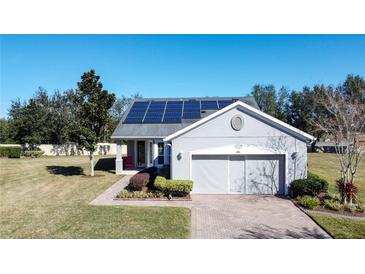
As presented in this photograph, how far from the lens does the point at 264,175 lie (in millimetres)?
15148

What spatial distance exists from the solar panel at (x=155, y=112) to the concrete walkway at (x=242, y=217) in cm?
831

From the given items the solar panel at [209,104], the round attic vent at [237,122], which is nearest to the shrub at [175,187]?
the round attic vent at [237,122]

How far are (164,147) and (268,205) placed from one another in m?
10.8

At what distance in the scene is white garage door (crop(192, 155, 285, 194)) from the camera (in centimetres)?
1509

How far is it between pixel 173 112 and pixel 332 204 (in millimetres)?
14470

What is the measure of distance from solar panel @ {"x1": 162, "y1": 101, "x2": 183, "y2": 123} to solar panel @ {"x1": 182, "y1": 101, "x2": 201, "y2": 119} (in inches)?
19.5

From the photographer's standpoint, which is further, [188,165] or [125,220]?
[188,165]

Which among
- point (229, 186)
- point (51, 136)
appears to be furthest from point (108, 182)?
point (51, 136)

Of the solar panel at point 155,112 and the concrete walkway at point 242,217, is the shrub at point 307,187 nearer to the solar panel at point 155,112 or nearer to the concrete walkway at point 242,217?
the concrete walkway at point 242,217

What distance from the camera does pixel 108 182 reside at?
18297 mm

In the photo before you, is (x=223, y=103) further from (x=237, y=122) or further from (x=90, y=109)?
(x=90, y=109)

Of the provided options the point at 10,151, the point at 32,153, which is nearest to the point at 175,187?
the point at 32,153

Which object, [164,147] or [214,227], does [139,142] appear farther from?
[214,227]

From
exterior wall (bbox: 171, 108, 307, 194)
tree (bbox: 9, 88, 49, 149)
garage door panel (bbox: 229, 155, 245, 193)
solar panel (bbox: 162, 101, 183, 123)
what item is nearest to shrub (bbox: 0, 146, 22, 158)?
tree (bbox: 9, 88, 49, 149)
